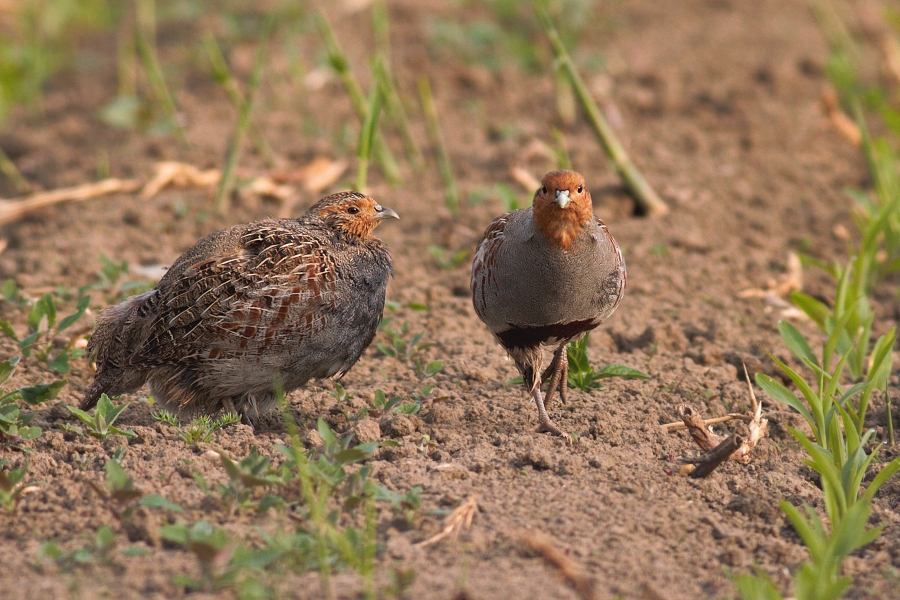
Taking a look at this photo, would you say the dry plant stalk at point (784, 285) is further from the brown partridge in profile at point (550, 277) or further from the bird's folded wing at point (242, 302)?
the bird's folded wing at point (242, 302)

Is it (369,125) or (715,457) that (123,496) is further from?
(369,125)

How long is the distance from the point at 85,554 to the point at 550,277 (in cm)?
190

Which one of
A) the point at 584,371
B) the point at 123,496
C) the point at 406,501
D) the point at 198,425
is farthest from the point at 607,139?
the point at 123,496

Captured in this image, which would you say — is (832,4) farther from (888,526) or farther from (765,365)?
(888,526)

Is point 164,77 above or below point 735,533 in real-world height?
above

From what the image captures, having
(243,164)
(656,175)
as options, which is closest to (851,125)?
(656,175)

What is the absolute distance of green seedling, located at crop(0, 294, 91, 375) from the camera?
159 inches

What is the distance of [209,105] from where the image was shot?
25.7 ft

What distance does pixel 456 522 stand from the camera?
301 centimetres

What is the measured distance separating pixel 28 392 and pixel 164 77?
5135mm

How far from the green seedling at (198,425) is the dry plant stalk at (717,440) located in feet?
5.31

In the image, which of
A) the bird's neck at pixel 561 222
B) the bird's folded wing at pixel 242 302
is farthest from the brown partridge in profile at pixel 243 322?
the bird's neck at pixel 561 222

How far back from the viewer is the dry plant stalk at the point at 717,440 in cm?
338

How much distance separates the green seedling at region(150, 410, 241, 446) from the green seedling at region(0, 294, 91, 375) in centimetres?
50
